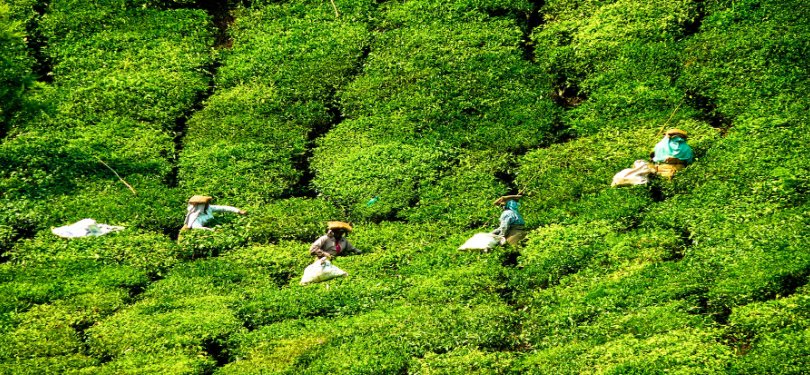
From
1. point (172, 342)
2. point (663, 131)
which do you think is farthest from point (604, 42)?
point (172, 342)

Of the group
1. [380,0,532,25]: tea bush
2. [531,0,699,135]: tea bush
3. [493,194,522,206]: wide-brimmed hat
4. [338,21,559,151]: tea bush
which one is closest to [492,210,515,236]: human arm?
[493,194,522,206]: wide-brimmed hat

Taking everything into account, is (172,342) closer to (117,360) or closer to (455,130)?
(117,360)

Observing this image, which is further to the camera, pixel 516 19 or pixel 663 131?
pixel 516 19

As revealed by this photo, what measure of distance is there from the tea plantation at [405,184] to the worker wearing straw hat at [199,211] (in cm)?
31

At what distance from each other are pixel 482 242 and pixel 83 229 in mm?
9125

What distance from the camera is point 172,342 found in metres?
19.8

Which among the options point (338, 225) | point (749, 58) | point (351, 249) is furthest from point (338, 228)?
point (749, 58)

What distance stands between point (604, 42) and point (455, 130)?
5086mm

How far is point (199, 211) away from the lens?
24812 millimetres

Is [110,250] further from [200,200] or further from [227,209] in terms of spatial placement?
[227,209]

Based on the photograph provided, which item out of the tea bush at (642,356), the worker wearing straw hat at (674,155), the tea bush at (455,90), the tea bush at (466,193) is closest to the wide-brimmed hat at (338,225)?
the tea bush at (466,193)

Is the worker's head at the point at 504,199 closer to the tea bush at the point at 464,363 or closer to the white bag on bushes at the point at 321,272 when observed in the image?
the white bag on bushes at the point at 321,272

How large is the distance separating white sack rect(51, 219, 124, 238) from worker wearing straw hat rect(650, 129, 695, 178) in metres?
12.4

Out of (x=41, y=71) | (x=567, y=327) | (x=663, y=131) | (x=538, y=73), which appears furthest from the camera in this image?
(x=41, y=71)
